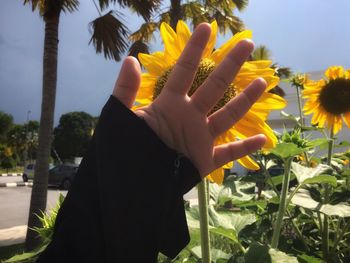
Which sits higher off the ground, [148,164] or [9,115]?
[148,164]

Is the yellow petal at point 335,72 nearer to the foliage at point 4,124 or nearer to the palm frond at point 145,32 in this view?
the palm frond at point 145,32

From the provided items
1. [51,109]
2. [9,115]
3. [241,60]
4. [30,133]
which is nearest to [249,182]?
[241,60]

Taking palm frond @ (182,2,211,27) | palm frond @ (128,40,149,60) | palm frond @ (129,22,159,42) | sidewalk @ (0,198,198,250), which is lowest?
sidewalk @ (0,198,198,250)

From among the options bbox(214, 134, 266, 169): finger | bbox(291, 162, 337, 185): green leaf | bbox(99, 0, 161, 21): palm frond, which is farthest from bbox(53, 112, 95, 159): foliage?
bbox(214, 134, 266, 169): finger

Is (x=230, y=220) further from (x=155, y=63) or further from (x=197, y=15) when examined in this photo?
(x=197, y=15)

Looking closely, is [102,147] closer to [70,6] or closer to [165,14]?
[70,6]

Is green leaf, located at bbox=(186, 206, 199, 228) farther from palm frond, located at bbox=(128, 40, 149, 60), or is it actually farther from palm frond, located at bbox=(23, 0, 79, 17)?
palm frond, located at bbox=(128, 40, 149, 60)
